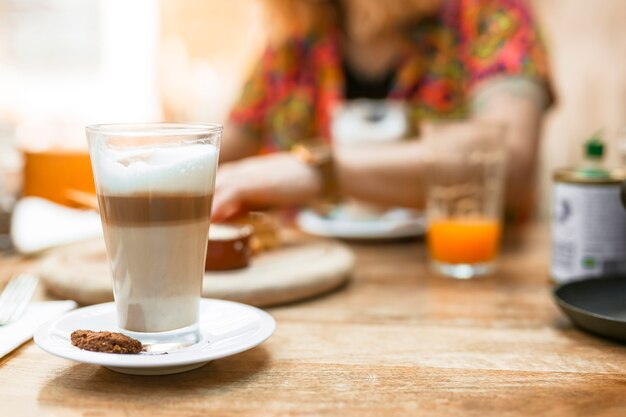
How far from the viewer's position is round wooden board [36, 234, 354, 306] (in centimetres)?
94

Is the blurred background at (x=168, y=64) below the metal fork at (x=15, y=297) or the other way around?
the other way around

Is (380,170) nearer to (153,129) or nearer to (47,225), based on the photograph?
(47,225)

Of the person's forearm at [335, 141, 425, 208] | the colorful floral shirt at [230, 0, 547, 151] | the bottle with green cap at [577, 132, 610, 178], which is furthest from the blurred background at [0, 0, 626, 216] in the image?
the bottle with green cap at [577, 132, 610, 178]

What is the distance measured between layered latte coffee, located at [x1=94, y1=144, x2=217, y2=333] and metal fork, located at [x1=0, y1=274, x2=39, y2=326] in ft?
0.72

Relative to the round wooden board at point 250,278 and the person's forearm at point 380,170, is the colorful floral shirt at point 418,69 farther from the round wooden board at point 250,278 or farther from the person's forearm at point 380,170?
the round wooden board at point 250,278

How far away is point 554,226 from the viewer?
1.00 m

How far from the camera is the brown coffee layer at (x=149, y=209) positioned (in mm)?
650

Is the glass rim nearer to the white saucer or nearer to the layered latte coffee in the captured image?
the layered latte coffee

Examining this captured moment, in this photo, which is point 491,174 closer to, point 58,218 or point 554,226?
point 554,226

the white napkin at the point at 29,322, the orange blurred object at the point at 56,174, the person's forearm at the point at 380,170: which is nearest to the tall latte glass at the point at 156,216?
the white napkin at the point at 29,322

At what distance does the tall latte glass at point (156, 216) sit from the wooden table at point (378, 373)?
0.20ft

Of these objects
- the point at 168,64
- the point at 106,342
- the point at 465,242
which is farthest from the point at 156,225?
the point at 168,64

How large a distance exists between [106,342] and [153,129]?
201 mm

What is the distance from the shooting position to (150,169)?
65 cm
